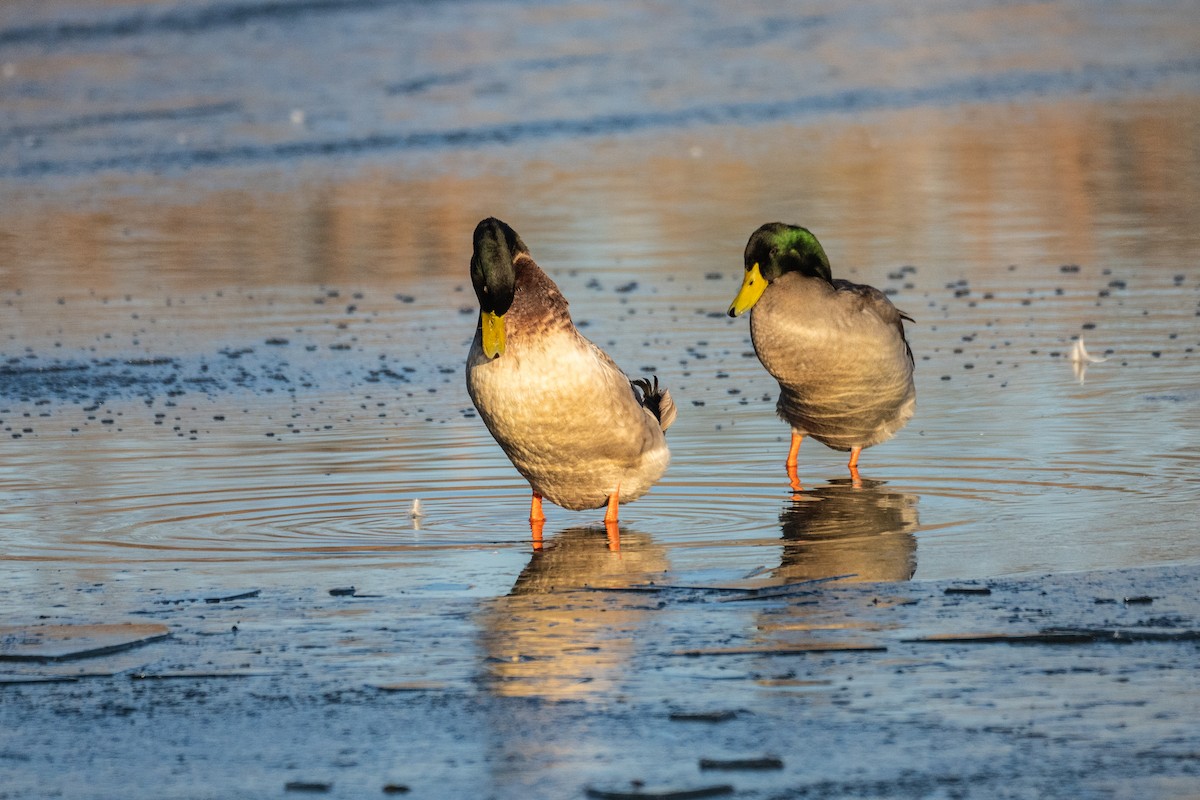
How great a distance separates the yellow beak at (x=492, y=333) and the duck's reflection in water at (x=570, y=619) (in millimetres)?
800

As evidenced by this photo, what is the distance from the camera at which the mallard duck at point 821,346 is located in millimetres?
9031

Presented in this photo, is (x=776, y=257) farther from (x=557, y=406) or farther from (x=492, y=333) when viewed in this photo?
(x=492, y=333)

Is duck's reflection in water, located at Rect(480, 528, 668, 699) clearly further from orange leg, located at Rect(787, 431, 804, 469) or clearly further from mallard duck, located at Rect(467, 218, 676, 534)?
orange leg, located at Rect(787, 431, 804, 469)

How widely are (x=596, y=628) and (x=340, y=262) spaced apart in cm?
1094

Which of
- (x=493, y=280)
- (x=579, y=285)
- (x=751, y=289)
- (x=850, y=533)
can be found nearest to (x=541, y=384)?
(x=493, y=280)

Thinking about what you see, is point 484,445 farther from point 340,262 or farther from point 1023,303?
point 340,262

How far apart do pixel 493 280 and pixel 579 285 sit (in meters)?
7.31

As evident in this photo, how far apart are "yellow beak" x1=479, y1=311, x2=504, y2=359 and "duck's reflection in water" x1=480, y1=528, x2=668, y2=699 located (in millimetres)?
800

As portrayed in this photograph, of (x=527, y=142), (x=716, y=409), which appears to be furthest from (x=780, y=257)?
(x=527, y=142)

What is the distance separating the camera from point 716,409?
1045 centimetres

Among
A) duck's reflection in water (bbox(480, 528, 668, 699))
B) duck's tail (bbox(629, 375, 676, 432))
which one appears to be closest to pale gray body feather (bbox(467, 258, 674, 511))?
duck's reflection in water (bbox(480, 528, 668, 699))

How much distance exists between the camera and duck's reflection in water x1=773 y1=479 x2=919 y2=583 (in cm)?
682

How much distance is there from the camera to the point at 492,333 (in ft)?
23.9

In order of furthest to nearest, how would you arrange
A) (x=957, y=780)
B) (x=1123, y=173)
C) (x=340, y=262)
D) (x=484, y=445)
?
(x=1123, y=173) → (x=340, y=262) → (x=484, y=445) → (x=957, y=780)
